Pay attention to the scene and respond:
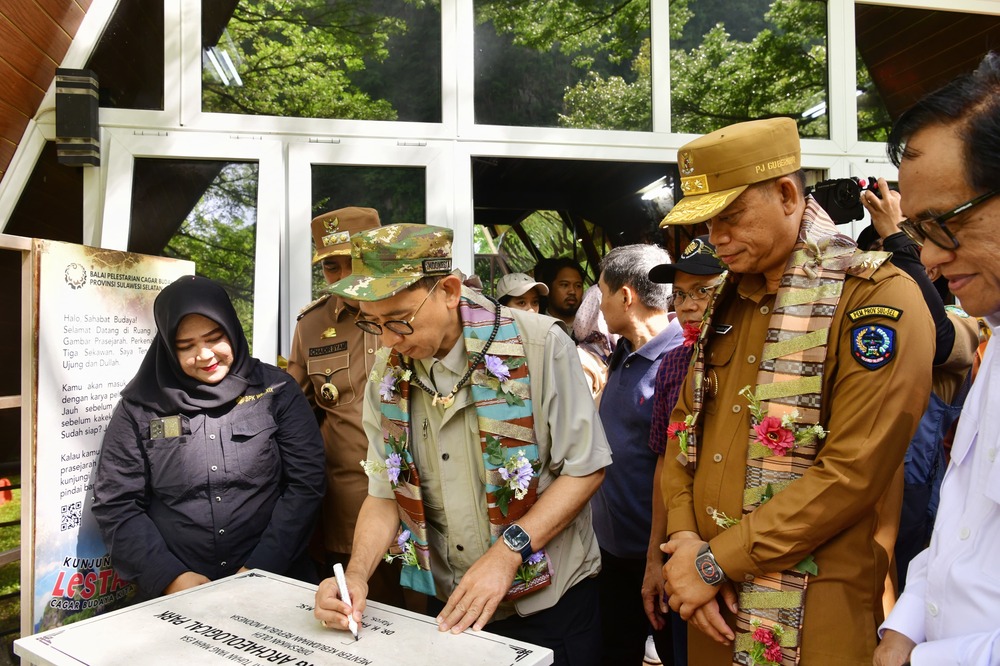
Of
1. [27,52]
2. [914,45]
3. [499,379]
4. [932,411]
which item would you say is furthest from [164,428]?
[914,45]

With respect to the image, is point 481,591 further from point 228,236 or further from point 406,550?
point 228,236

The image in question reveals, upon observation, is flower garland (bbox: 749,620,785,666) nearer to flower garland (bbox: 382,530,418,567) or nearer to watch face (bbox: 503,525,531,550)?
watch face (bbox: 503,525,531,550)

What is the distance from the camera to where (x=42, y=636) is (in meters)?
1.52

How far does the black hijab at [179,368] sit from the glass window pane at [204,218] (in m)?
0.92

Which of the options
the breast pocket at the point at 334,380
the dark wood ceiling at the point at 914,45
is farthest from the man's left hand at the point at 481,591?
the dark wood ceiling at the point at 914,45

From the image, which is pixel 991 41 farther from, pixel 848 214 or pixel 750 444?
pixel 750 444

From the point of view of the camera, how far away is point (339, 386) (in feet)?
8.85

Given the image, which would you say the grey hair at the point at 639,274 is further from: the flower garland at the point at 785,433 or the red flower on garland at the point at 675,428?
the flower garland at the point at 785,433

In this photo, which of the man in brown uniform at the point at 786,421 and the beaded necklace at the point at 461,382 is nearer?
the man in brown uniform at the point at 786,421

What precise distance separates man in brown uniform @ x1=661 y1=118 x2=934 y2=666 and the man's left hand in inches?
14.7

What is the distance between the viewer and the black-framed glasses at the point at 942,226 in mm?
1010

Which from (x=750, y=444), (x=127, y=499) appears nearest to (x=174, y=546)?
(x=127, y=499)

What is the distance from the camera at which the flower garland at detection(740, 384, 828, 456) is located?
1.41 meters

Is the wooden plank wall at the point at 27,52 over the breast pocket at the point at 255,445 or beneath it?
over
